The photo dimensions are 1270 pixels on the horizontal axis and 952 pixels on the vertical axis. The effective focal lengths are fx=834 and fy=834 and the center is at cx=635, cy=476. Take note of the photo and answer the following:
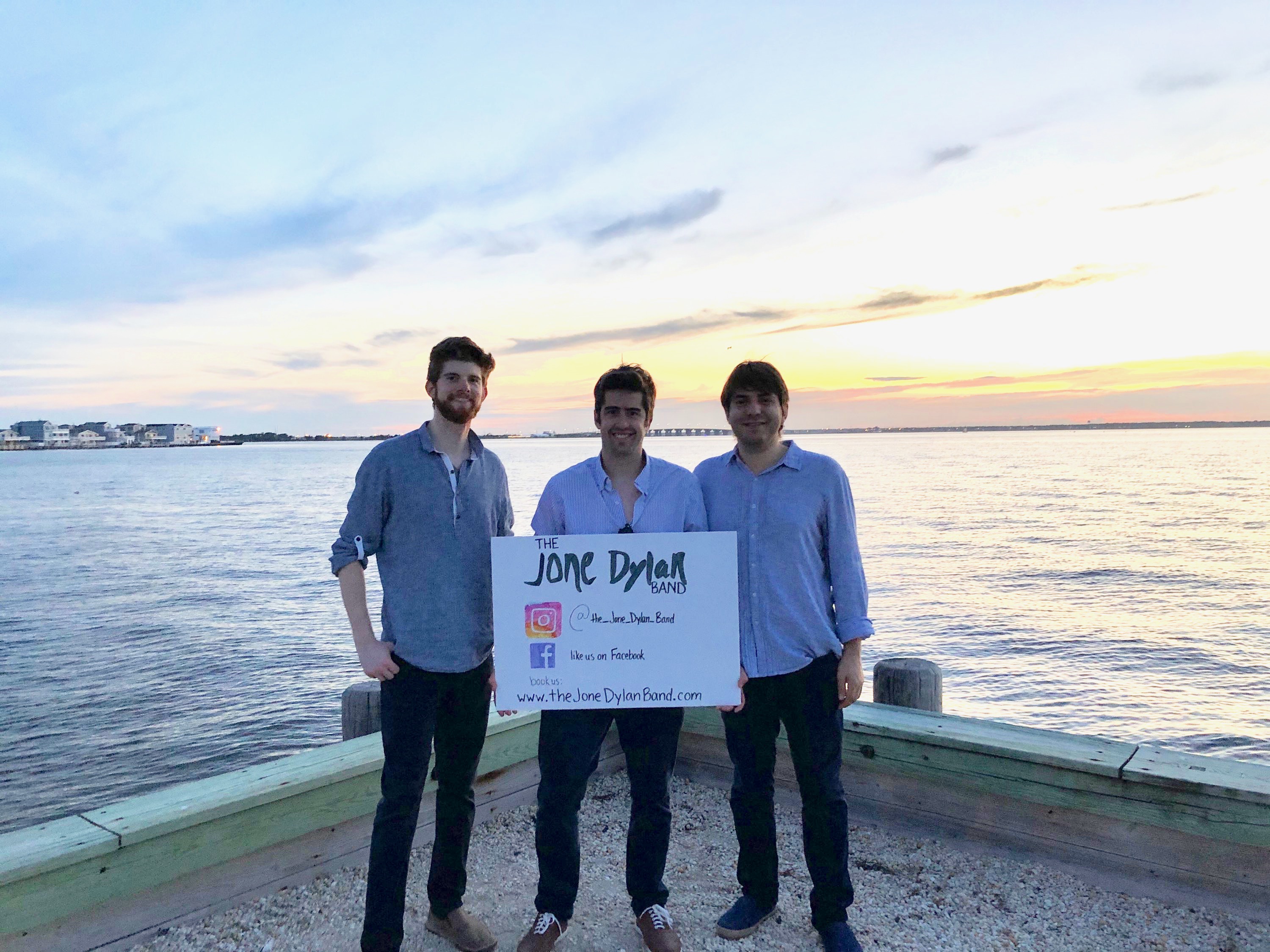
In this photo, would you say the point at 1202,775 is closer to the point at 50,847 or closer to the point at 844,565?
the point at 844,565

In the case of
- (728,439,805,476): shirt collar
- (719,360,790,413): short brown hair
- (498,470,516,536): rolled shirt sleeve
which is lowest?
(498,470,516,536): rolled shirt sleeve

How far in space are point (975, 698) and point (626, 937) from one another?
841 centimetres

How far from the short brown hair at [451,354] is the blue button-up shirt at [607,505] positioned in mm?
574

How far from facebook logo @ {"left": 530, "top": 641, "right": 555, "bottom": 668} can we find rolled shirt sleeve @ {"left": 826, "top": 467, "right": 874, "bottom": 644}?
3.80 ft

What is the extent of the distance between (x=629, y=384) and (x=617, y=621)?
3.07ft

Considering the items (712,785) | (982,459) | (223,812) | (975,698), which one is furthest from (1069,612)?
(982,459)

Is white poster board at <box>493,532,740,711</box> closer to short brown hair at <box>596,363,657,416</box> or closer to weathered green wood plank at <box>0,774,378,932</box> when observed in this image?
short brown hair at <box>596,363,657,416</box>

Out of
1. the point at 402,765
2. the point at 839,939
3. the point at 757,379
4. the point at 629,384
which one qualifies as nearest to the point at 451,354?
the point at 629,384

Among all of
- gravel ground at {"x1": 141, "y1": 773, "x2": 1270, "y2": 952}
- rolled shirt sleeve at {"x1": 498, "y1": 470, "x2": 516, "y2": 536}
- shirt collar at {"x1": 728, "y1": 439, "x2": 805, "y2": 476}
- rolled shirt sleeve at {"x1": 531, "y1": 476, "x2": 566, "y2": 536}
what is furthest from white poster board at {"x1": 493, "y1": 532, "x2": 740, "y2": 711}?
gravel ground at {"x1": 141, "y1": 773, "x2": 1270, "y2": 952}

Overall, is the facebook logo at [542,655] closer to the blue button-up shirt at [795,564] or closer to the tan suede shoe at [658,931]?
the blue button-up shirt at [795,564]

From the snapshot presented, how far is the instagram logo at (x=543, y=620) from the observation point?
3.26 metres

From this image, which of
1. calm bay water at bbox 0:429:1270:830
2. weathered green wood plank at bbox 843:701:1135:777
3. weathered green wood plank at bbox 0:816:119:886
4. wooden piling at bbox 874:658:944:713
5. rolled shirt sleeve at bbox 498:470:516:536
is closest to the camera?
weathered green wood plank at bbox 0:816:119:886

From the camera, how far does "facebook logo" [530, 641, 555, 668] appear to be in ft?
10.7

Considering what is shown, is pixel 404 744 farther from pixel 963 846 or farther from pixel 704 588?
pixel 963 846
